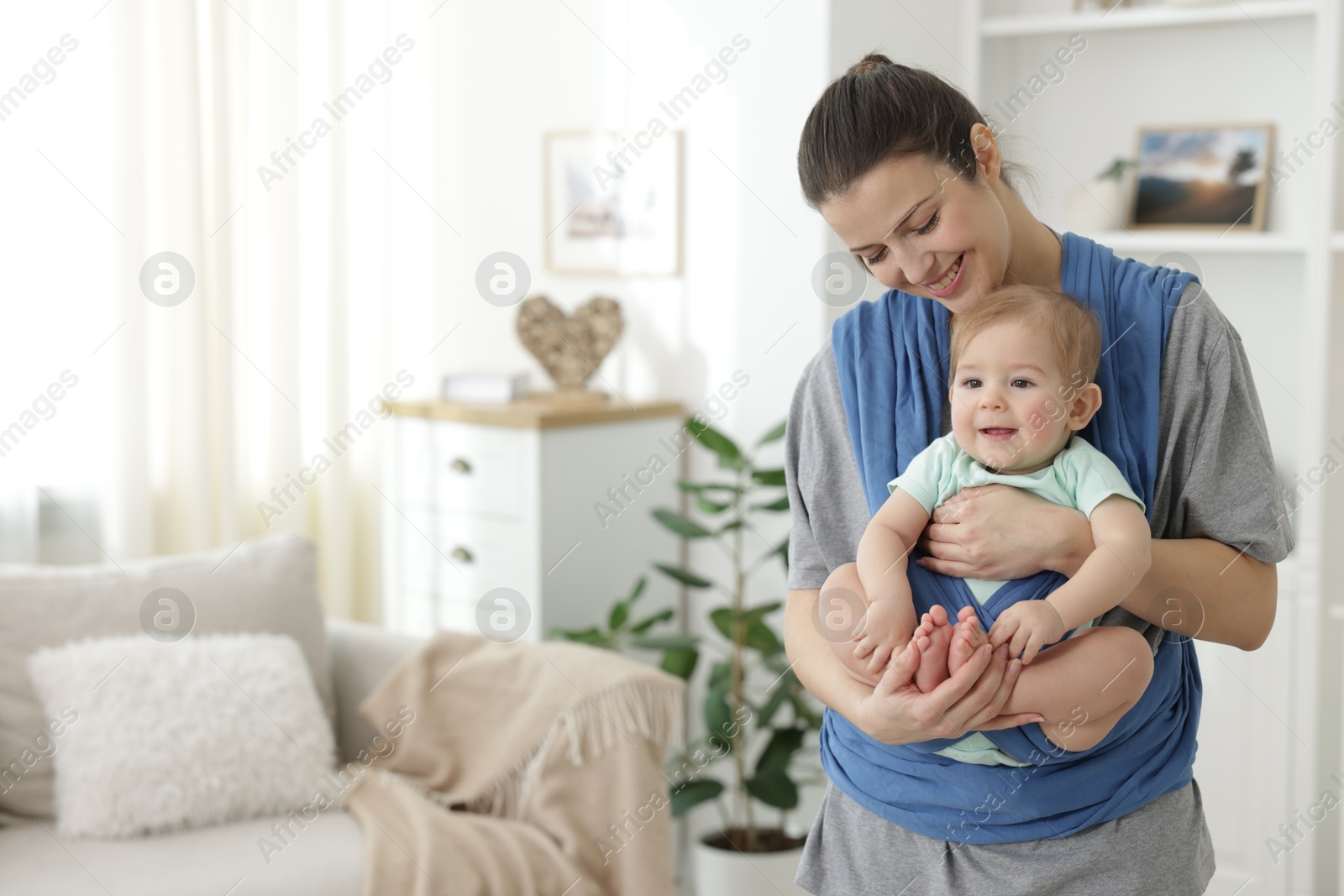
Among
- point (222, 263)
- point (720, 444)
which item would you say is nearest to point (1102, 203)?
point (720, 444)

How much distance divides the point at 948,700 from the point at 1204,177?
7.02ft

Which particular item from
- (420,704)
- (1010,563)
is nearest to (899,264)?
(1010,563)

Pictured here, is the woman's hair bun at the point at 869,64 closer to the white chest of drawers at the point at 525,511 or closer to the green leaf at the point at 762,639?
the green leaf at the point at 762,639

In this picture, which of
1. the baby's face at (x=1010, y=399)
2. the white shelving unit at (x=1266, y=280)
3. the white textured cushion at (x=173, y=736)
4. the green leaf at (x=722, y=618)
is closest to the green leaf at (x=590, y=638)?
the green leaf at (x=722, y=618)

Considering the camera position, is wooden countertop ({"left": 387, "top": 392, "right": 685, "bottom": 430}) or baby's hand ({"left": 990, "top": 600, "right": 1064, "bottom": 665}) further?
wooden countertop ({"left": 387, "top": 392, "right": 685, "bottom": 430})

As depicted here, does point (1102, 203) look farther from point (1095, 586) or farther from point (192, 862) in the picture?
point (192, 862)

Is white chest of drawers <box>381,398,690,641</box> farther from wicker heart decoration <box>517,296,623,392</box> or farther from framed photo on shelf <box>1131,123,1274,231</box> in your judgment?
framed photo on shelf <box>1131,123,1274,231</box>

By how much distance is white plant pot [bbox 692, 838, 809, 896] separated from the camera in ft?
8.14

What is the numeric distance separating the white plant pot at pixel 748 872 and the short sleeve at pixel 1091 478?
1.67 metres

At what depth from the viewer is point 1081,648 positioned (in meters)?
1.00

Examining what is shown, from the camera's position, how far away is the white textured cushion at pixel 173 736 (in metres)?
2.00

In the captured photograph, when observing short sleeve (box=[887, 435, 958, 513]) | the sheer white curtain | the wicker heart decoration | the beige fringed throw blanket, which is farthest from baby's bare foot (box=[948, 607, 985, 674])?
the sheer white curtain

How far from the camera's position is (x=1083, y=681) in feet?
3.22

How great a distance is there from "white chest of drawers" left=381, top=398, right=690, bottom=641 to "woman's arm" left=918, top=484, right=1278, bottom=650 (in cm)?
181
